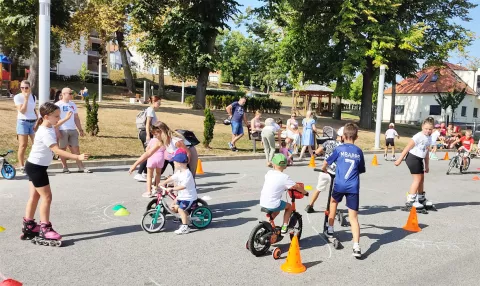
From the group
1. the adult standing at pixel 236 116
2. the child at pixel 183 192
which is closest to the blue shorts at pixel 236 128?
the adult standing at pixel 236 116

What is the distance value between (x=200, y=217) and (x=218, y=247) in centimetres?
87

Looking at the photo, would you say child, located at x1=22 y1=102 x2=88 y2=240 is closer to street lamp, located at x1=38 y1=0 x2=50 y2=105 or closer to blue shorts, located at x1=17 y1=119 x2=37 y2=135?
blue shorts, located at x1=17 y1=119 x2=37 y2=135

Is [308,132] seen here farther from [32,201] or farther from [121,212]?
[32,201]

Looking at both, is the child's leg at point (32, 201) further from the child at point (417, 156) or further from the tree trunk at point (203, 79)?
the tree trunk at point (203, 79)

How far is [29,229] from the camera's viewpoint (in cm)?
560

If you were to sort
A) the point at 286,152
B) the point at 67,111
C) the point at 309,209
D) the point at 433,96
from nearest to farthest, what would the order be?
the point at 309,209 < the point at 67,111 < the point at 286,152 < the point at 433,96

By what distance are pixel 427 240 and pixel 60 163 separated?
9117mm

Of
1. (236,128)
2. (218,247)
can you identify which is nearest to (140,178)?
(218,247)

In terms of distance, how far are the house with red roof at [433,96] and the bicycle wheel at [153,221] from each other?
49.0m

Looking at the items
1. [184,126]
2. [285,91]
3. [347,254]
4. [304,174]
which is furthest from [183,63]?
[285,91]

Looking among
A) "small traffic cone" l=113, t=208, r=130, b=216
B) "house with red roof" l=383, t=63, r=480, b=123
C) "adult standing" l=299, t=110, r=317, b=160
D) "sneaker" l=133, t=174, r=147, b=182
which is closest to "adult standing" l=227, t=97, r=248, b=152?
"adult standing" l=299, t=110, r=317, b=160

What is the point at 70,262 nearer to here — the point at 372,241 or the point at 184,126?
the point at 372,241

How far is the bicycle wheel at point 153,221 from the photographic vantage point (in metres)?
6.21

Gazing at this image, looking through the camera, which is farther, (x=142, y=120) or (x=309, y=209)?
(x=142, y=120)
